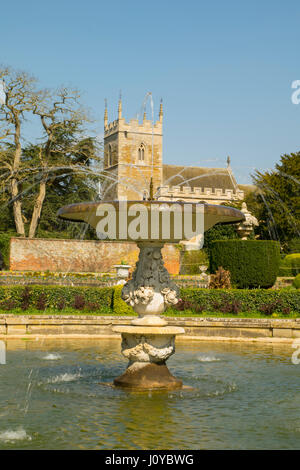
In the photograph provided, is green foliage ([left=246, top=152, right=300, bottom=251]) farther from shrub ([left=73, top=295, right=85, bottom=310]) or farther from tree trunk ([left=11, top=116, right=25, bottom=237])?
shrub ([left=73, top=295, right=85, bottom=310])

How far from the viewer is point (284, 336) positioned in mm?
11984

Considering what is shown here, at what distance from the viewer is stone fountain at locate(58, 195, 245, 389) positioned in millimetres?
7141

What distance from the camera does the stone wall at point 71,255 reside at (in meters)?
28.4

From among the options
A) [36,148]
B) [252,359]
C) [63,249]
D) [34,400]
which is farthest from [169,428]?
[36,148]

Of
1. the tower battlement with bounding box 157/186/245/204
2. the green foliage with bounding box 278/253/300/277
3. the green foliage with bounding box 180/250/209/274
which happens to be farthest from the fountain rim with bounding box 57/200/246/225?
the tower battlement with bounding box 157/186/245/204

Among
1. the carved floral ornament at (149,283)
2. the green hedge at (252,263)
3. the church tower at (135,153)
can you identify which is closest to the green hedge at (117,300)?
the green hedge at (252,263)

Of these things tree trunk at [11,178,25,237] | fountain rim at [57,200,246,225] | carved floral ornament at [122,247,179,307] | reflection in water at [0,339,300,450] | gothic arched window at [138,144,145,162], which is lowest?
reflection in water at [0,339,300,450]

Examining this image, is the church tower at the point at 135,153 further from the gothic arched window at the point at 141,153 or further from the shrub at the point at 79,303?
the shrub at the point at 79,303

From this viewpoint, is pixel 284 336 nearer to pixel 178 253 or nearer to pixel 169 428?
pixel 169 428

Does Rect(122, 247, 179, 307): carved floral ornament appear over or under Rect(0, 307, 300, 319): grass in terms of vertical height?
over

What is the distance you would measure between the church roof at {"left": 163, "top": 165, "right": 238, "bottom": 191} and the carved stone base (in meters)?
58.1

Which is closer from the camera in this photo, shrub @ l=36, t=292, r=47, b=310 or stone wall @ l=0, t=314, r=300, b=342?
stone wall @ l=0, t=314, r=300, b=342

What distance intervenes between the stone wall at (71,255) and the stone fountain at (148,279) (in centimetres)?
2053

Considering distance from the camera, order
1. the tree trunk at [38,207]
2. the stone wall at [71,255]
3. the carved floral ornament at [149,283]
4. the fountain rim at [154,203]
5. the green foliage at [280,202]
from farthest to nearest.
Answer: the green foliage at [280,202] < the tree trunk at [38,207] < the stone wall at [71,255] < the carved floral ornament at [149,283] < the fountain rim at [154,203]
